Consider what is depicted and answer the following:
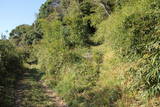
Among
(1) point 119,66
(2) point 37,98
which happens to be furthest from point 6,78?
(1) point 119,66

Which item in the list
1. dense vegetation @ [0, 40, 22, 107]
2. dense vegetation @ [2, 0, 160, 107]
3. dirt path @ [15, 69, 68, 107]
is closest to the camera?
dense vegetation @ [2, 0, 160, 107]

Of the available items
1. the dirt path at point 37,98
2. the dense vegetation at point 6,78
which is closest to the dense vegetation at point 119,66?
the dirt path at point 37,98

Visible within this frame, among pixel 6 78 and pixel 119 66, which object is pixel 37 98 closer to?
pixel 6 78

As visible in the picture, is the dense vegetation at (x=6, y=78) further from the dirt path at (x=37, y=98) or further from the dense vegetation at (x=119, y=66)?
the dense vegetation at (x=119, y=66)

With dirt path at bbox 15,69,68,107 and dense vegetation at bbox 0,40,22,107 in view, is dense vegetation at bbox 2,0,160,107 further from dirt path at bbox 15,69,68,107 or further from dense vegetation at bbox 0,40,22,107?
dense vegetation at bbox 0,40,22,107

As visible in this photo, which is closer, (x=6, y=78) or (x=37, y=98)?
(x=37, y=98)

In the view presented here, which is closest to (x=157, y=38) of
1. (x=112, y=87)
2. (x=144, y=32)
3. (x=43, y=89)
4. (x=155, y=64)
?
(x=155, y=64)

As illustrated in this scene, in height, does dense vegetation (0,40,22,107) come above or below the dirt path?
above

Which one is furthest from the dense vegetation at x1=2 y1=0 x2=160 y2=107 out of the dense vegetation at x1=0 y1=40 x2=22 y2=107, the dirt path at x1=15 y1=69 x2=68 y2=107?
the dense vegetation at x1=0 y1=40 x2=22 y2=107

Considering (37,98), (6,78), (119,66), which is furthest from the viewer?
(6,78)

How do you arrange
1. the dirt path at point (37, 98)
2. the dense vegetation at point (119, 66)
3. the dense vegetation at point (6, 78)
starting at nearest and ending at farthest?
the dense vegetation at point (119, 66) < the dense vegetation at point (6, 78) < the dirt path at point (37, 98)

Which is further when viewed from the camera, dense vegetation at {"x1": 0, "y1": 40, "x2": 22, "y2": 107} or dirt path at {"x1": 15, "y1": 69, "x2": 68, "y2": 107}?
dirt path at {"x1": 15, "y1": 69, "x2": 68, "y2": 107}

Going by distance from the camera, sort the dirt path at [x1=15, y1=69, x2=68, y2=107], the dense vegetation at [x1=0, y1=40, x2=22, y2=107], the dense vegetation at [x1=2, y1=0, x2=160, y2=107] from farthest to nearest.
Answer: the dirt path at [x1=15, y1=69, x2=68, y2=107]
the dense vegetation at [x1=0, y1=40, x2=22, y2=107]
the dense vegetation at [x1=2, y1=0, x2=160, y2=107]

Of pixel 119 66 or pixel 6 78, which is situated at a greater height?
pixel 119 66
